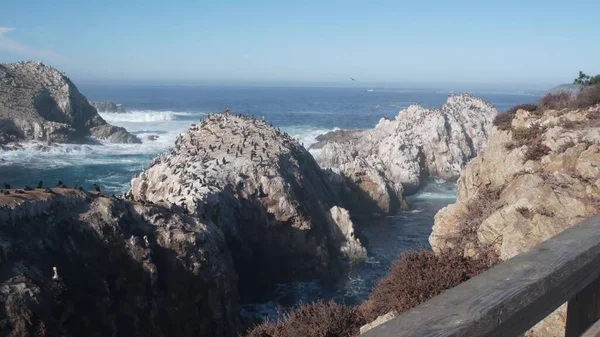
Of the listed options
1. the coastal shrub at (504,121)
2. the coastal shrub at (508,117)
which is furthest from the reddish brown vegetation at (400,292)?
the coastal shrub at (508,117)

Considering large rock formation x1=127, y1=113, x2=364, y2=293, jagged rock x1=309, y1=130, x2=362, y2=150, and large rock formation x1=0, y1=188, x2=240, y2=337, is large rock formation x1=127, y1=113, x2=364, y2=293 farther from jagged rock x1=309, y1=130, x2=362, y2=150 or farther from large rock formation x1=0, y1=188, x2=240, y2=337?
jagged rock x1=309, y1=130, x2=362, y2=150

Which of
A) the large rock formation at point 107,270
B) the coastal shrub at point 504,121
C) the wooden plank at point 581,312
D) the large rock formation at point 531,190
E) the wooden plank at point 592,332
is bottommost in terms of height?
the large rock formation at point 107,270

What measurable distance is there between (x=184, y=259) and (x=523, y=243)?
12735 millimetres

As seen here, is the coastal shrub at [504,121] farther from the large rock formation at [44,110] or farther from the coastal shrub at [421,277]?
the large rock formation at [44,110]

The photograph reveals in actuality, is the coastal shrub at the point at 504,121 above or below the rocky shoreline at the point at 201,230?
above

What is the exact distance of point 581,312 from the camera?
2.88 metres

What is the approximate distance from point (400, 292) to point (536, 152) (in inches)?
249

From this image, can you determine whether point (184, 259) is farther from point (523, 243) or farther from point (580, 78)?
point (580, 78)

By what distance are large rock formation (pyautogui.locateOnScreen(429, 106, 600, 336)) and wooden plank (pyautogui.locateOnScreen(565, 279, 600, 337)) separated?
4.26 meters

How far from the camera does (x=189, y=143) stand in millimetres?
34000

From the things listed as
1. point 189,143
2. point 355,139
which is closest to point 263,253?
point 189,143

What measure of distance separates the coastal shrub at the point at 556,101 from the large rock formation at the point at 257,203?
43.4ft

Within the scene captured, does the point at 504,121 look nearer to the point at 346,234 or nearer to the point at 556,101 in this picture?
the point at 556,101

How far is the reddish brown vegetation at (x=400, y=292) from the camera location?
850 cm
